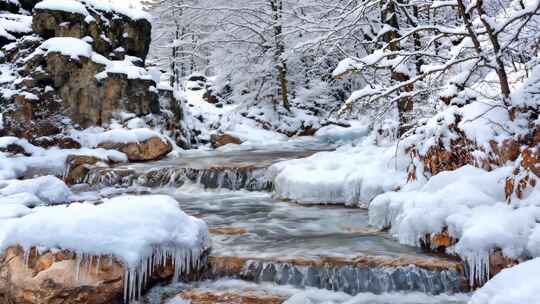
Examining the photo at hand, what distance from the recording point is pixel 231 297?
407 cm

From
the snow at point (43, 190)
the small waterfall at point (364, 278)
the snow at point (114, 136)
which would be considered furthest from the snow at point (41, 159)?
the small waterfall at point (364, 278)

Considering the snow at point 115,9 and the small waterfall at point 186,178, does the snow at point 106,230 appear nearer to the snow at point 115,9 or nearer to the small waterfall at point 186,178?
the small waterfall at point 186,178

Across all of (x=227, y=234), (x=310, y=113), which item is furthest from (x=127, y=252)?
(x=310, y=113)

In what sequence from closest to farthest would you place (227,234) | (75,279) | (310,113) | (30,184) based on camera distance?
(75,279) < (227,234) < (30,184) < (310,113)

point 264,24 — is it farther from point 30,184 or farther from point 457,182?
point 457,182

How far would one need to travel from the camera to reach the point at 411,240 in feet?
16.4

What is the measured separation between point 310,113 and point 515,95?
16006mm

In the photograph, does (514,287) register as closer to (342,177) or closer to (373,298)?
(373,298)

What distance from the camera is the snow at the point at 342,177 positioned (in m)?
6.97

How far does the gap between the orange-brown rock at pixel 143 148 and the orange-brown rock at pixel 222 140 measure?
14.3 ft

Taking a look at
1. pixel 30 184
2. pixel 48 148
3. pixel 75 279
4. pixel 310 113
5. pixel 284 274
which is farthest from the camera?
pixel 310 113

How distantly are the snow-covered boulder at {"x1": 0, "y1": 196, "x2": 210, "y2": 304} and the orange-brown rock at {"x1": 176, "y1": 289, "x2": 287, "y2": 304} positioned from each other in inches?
16.1

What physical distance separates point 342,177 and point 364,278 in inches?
136

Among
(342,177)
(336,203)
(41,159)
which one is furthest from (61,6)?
(336,203)
